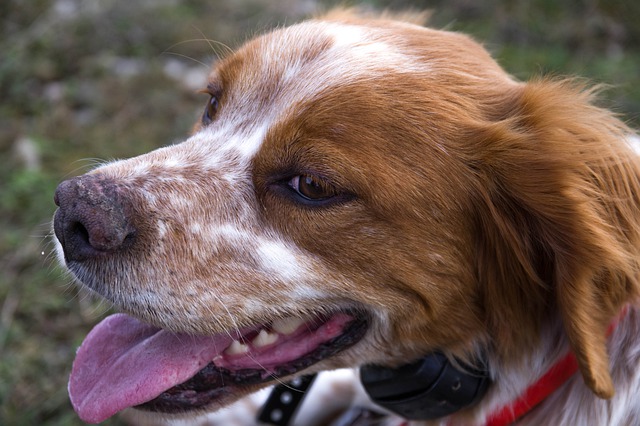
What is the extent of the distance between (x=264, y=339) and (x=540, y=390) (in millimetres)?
898

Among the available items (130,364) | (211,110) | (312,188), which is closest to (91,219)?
(130,364)

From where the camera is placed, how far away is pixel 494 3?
6340 millimetres

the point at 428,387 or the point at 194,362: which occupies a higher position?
the point at 428,387

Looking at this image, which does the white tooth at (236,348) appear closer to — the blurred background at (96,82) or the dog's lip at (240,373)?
the dog's lip at (240,373)

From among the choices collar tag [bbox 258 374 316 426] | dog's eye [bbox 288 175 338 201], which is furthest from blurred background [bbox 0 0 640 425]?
dog's eye [bbox 288 175 338 201]

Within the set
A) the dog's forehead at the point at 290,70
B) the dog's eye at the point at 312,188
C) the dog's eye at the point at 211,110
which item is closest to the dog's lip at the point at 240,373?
the dog's eye at the point at 312,188

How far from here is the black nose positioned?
211 cm

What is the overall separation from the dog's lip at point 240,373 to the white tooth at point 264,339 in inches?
1.8

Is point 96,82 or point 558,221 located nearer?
point 558,221

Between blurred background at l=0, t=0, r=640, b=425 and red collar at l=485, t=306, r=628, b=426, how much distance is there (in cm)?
176

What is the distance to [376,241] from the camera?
2.14 metres

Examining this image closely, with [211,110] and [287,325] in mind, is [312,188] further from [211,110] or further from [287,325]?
[211,110]

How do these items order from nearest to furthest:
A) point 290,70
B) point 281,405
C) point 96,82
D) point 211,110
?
point 290,70
point 211,110
point 281,405
point 96,82

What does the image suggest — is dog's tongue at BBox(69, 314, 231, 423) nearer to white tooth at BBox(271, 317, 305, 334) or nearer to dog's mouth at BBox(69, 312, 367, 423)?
dog's mouth at BBox(69, 312, 367, 423)
